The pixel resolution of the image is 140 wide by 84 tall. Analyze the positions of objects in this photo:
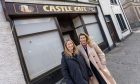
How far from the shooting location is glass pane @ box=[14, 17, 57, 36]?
28.8 feet

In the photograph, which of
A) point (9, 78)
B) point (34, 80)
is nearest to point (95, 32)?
point (34, 80)

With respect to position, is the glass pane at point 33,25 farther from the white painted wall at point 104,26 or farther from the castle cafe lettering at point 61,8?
the white painted wall at point 104,26

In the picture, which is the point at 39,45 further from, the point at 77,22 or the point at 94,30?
the point at 94,30

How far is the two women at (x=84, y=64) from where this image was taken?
5.28 m

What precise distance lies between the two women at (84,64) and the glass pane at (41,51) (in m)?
3.23

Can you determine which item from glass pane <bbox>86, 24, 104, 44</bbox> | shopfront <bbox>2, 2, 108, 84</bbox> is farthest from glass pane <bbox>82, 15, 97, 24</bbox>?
shopfront <bbox>2, 2, 108, 84</bbox>

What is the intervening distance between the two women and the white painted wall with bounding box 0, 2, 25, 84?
2.65 m

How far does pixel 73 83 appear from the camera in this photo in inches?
209

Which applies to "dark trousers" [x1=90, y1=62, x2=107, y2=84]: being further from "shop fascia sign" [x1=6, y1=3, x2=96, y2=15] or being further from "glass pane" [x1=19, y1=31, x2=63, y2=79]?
"shop fascia sign" [x1=6, y1=3, x2=96, y2=15]

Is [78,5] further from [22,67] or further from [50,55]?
[22,67]

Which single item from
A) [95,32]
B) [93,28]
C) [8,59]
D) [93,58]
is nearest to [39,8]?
[8,59]

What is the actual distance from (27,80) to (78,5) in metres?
7.12

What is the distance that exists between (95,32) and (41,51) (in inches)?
273

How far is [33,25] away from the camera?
9586 millimetres
